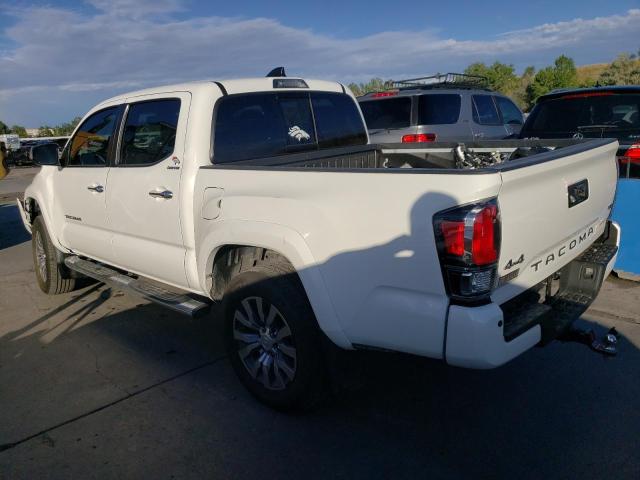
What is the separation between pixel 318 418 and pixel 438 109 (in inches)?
264

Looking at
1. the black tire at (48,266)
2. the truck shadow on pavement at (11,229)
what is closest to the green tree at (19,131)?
the truck shadow on pavement at (11,229)

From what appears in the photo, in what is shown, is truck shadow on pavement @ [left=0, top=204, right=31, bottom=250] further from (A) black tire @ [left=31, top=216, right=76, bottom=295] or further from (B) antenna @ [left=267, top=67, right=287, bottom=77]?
(B) antenna @ [left=267, top=67, right=287, bottom=77]

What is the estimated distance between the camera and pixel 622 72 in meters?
36.3

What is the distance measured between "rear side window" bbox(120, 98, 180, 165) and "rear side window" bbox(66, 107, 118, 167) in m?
0.25

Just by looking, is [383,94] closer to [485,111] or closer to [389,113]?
[389,113]

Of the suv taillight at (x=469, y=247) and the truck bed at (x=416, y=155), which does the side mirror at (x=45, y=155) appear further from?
the suv taillight at (x=469, y=247)

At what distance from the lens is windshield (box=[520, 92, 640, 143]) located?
237 inches

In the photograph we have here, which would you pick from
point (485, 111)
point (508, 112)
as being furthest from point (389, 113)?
point (508, 112)

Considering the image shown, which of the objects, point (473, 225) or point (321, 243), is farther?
point (321, 243)

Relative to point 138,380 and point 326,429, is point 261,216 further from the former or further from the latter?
point 138,380

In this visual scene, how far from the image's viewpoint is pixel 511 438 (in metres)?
2.97

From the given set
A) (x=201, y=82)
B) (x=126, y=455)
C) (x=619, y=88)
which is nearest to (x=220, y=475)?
(x=126, y=455)

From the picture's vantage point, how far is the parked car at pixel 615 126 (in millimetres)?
5258

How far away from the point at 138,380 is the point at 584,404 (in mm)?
2927
